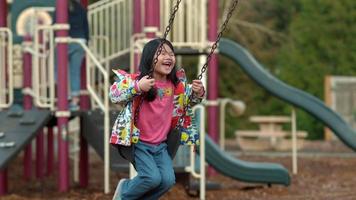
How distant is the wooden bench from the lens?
1942cm

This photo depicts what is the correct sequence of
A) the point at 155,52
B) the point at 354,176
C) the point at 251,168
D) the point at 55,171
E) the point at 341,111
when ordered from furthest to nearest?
the point at 341,111
the point at 55,171
the point at 354,176
the point at 251,168
the point at 155,52

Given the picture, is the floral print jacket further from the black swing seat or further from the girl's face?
the girl's face

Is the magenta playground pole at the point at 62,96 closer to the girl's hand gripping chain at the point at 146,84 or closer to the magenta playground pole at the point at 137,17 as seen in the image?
the magenta playground pole at the point at 137,17

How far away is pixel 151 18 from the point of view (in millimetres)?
9852

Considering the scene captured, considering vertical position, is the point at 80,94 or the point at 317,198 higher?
the point at 80,94

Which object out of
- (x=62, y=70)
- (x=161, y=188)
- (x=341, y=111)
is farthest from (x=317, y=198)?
(x=341, y=111)

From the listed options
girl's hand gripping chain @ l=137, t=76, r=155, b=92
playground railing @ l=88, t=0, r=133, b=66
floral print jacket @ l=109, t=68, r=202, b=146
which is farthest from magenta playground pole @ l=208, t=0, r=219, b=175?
girl's hand gripping chain @ l=137, t=76, r=155, b=92

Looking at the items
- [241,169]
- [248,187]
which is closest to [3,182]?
[241,169]

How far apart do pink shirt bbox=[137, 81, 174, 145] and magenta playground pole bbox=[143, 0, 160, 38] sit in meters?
3.70

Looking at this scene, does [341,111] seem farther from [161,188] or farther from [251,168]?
[161,188]

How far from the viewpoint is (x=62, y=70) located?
987 centimetres

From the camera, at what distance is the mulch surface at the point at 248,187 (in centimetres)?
972

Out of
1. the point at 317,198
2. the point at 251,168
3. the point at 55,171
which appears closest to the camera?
the point at 317,198

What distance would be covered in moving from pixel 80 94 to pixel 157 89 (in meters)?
4.90
